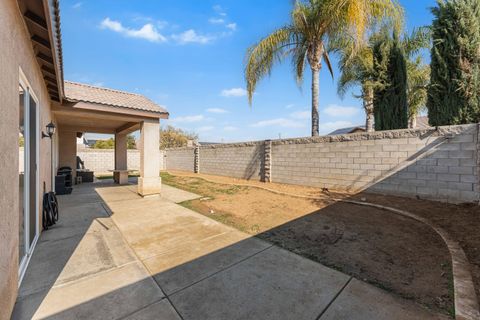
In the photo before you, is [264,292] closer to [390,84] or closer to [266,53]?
[390,84]

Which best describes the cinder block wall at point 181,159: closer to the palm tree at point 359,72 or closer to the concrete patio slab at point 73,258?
the palm tree at point 359,72

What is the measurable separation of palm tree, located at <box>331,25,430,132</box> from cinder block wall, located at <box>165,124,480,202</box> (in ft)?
8.62

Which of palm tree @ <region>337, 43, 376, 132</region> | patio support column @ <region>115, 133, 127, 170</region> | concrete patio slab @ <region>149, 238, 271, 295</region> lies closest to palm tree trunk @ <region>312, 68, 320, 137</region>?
palm tree @ <region>337, 43, 376, 132</region>

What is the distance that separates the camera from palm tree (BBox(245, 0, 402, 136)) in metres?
7.41

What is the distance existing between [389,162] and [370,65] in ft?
15.9

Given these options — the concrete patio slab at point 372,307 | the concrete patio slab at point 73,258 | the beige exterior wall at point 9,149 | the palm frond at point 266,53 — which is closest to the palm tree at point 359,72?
the palm frond at point 266,53

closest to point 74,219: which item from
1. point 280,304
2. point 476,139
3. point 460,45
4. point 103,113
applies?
point 103,113

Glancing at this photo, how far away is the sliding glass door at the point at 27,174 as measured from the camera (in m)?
2.74

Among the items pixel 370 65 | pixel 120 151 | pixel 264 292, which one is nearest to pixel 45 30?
pixel 264 292

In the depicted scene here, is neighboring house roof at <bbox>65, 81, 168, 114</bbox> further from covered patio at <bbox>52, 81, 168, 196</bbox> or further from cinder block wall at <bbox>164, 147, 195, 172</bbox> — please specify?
cinder block wall at <bbox>164, 147, 195, 172</bbox>

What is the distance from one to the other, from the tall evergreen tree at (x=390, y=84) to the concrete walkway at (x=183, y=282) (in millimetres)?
7479

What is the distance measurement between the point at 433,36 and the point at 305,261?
8.28 meters

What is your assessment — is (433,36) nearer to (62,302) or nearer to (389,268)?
(389,268)

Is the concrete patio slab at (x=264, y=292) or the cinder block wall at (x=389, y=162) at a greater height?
the cinder block wall at (x=389, y=162)
